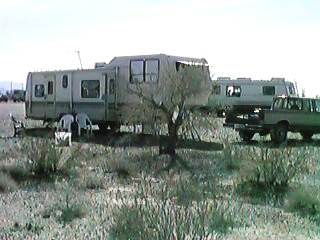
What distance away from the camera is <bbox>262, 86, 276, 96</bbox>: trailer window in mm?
30438

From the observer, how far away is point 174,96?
1559 centimetres

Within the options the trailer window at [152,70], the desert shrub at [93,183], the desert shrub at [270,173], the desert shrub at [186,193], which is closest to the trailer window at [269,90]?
the trailer window at [152,70]

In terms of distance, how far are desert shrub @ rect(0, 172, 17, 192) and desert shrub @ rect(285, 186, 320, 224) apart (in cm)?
498

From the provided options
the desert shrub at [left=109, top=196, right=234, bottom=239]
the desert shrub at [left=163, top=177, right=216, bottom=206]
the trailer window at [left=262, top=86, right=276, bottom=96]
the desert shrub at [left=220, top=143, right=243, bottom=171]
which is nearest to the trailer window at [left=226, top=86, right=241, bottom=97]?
the trailer window at [left=262, top=86, right=276, bottom=96]

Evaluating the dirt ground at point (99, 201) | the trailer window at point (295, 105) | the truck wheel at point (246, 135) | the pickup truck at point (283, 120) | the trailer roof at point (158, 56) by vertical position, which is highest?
the trailer roof at point (158, 56)

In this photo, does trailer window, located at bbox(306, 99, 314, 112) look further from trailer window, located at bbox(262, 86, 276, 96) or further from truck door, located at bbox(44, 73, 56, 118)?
trailer window, located at bbox(262, 86, 276, 96)

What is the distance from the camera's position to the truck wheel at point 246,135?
18719 mm

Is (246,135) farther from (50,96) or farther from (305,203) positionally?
(305,203)

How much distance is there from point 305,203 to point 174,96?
7.81m

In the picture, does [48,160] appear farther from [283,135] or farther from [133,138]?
[283,135]

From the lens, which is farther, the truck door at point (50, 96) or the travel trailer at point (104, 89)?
the truck door at point (50, 96)

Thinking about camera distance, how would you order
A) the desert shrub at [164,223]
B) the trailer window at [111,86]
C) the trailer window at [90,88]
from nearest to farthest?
the desert shrub at [164,223] < the trailer window at [111,86] < the trailer window at [90,88]

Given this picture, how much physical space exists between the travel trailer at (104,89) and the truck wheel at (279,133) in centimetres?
296

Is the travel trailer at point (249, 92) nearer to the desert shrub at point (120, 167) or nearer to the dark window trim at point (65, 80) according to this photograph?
the dark window trim at point (65, 80)
